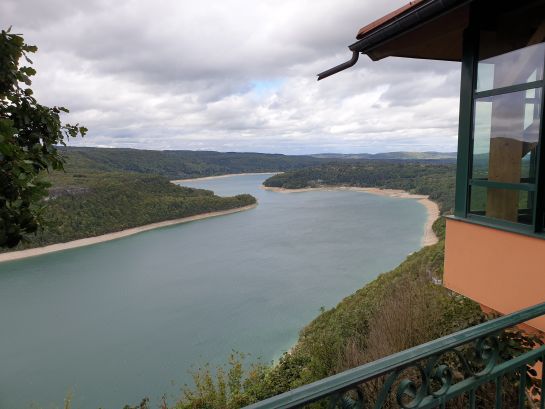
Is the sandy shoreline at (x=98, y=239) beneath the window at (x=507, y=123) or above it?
beneath

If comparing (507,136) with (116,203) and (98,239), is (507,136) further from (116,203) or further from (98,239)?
(116,203)

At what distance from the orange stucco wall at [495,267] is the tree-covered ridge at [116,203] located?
141ft

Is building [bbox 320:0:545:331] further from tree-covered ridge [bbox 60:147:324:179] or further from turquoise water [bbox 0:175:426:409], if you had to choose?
tree-covered ridge [bbox 60:147:324:179]

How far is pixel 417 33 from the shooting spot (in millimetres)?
2807

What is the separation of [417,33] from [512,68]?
2.25 ft

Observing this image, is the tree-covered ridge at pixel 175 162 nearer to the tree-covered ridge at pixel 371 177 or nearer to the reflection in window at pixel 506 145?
the tree-covered ridge at pixel 371 177

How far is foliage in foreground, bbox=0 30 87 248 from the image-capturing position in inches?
79.7

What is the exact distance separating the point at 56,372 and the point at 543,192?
19572mm

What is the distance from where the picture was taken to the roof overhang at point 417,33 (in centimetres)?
229

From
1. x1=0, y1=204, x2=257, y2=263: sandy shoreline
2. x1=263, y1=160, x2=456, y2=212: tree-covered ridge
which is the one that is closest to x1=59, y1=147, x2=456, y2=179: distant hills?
x1=0, y1=204, x2=257, y2=263: sandy shoreline

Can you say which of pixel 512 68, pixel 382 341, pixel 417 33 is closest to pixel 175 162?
pixel 382 341

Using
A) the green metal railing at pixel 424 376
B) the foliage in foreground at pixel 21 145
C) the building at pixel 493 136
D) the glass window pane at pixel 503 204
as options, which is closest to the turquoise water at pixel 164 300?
the foliage in foreground at pixel 21 145

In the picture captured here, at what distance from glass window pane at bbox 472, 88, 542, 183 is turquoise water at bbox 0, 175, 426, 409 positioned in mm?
14263

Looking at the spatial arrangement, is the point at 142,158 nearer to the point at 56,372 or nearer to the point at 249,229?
the point at 249,229
